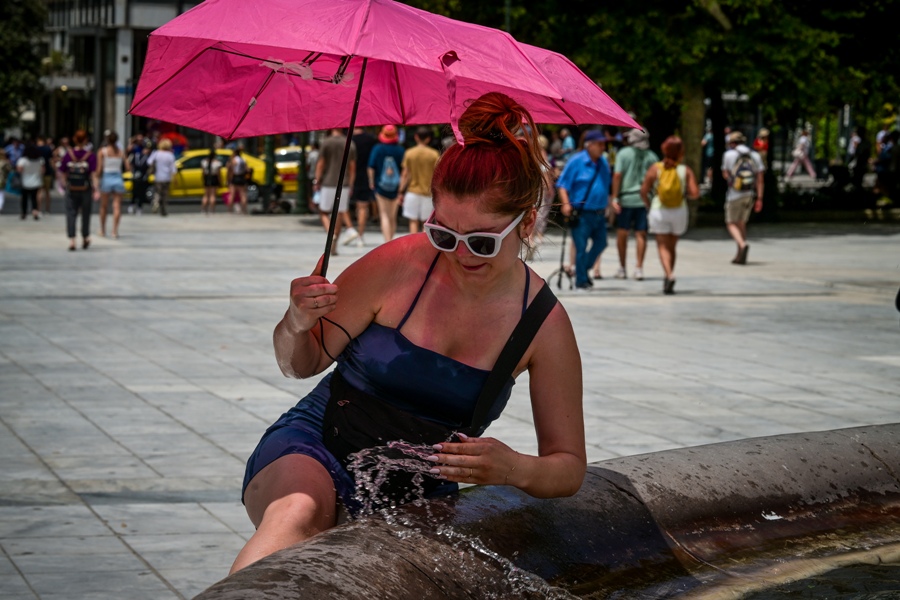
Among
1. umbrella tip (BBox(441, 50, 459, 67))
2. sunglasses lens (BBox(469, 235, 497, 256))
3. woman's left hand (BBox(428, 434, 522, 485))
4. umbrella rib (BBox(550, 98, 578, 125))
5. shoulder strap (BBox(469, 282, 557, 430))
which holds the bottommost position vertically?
woman's left hand (BBox(428, 434, 522, 485))

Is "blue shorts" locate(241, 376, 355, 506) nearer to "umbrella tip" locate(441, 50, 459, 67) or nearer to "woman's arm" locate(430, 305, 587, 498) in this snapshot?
"woman's arm" locate(430, 305, 587, 498)

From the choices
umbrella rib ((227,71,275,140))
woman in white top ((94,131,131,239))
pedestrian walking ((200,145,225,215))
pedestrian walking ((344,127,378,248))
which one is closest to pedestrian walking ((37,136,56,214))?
pedestrian walking ((200,145,225,215))

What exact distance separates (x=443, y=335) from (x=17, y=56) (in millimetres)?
54173

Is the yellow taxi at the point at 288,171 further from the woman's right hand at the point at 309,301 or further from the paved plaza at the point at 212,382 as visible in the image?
the woman's right hand at the point at 309,301

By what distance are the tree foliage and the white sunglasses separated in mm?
52220

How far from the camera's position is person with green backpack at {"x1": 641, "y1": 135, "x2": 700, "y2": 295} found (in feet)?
51.2

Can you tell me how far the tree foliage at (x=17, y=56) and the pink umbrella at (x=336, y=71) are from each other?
51.2 meters

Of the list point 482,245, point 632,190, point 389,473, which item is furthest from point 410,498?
point 632,190

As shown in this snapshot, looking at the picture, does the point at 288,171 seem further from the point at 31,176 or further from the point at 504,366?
the point at 504,366

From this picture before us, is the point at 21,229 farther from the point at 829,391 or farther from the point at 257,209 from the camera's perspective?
the point at 829,391

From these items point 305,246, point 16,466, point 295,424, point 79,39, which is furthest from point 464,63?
point 79,39

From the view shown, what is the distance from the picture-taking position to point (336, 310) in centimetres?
357

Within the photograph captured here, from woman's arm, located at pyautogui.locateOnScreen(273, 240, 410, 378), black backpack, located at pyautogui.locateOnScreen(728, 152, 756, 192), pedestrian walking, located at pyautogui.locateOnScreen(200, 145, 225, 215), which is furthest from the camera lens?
pedestrian walking, located at pyautogui.locateOnScreen(200, 145, 225, 215)

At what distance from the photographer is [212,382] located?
29.7ft
